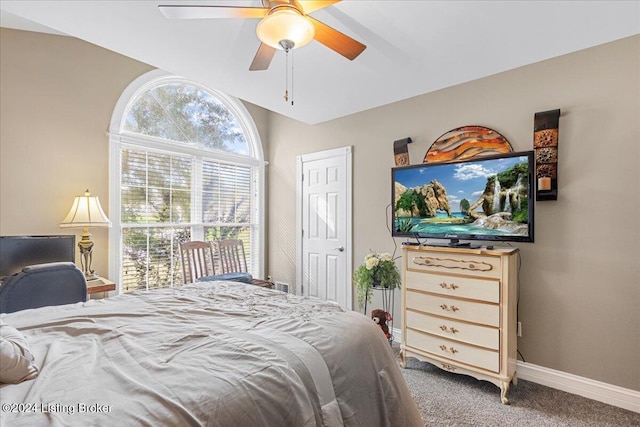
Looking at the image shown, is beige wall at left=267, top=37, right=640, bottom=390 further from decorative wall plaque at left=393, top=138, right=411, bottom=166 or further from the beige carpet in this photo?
decorative wall plaque at left=393, top=138, right=411, bottom=166

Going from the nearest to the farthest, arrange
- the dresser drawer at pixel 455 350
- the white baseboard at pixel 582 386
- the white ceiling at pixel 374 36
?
the white ceiling at pixel 374 36 < the white baseboard at pixel 582 386 < the dresser drawer at pixel 455 350

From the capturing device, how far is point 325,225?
417 centimetres

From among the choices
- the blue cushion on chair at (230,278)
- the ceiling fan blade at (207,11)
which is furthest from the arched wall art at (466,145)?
the blue cushion on chair at (230,278)

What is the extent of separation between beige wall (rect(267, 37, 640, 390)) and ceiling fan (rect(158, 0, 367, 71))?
1.69 meters

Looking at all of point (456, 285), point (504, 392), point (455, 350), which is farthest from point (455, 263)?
point (504, 392)

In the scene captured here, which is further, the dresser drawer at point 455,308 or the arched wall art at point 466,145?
the arched wall art at point 466,145

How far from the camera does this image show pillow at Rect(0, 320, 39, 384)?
88 cm

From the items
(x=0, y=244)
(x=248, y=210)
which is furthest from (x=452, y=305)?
(x=0, y=244)

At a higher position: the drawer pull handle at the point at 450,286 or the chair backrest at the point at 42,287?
the chair backrest at the point at 42,287

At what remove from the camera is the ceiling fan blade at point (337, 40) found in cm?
184

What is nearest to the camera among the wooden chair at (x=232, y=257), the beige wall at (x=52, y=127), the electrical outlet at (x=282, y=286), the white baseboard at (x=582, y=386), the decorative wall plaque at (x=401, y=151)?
the white baseboard at (x=582, y=386)

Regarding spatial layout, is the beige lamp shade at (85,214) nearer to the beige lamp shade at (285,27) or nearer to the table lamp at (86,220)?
the table lamp at (86,220)

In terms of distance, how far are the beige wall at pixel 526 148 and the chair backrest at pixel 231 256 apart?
1.32 meters

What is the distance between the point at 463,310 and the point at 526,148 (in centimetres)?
146
